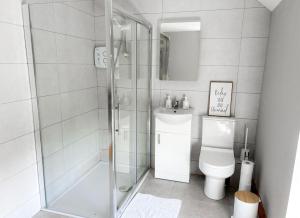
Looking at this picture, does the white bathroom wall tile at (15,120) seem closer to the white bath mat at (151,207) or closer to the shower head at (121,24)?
the shower head at (121,24)

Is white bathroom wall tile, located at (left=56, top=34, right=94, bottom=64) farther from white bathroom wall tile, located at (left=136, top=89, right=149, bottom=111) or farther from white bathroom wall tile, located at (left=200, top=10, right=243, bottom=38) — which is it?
white bathroom wall tile, located at (left=200, top=10, right=243, bottom=38)

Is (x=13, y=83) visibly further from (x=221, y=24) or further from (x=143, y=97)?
(x=221, y=24)

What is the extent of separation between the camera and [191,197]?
2.42 meters

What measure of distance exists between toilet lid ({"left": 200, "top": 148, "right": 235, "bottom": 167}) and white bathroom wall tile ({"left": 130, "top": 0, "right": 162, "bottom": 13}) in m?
1.74

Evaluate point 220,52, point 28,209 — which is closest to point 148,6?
point 220,52

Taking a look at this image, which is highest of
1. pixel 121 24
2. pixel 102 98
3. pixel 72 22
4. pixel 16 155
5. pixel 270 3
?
pixel 270 3

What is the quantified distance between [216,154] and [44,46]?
6.77 ft

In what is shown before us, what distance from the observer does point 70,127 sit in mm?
2523

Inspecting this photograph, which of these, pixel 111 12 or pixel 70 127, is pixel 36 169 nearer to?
pixel 70 127

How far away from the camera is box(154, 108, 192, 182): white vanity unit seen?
8.25 ft

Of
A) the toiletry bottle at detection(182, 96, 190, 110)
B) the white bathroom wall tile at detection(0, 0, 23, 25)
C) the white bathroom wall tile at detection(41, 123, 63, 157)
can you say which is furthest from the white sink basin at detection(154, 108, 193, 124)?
the white bathroom wall tile at detection(0, 0, 23, 25)

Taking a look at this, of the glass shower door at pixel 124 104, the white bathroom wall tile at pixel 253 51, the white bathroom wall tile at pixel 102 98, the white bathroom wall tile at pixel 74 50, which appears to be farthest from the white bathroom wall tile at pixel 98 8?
the white bathroom wall tile at pixel 253 51

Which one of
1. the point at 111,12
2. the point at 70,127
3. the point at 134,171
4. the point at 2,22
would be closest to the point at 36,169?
the point at 70,127

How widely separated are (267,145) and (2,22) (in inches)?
97.8
